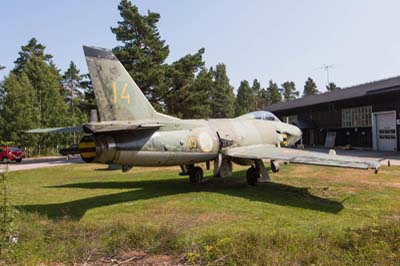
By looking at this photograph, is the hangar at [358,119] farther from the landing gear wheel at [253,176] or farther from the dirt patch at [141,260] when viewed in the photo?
the dirt patch at [141,260]

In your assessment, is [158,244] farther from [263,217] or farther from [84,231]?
[263,217]

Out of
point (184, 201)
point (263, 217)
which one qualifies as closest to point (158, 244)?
point (263, 217)

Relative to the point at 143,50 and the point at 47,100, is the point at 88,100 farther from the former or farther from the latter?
the point at 47,100

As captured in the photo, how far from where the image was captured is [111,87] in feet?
31.7

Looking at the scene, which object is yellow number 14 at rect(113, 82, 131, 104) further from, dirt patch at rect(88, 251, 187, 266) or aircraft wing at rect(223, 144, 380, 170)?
dirt patch at rect(88, 251, 187, 266)

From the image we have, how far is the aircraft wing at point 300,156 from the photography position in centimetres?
918

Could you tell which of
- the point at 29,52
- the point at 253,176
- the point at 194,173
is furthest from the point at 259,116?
the point at 29,52

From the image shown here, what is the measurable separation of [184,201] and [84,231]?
4.16m

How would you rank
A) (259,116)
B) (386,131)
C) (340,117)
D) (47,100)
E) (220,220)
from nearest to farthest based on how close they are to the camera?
1. (220,220)
2. (259,116)
3. (386,131)
4. (340,117)
5. (47,100)

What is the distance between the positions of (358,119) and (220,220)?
97.2ft

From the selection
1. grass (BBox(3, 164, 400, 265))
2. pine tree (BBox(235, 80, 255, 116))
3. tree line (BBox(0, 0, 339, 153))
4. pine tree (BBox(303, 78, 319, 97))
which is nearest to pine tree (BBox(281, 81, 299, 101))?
pine tree (BBox(303, 78, 319, 97))

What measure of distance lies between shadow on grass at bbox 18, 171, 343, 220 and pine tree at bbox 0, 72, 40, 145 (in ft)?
110

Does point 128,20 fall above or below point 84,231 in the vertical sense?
above

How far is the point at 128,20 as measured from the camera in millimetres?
35125
